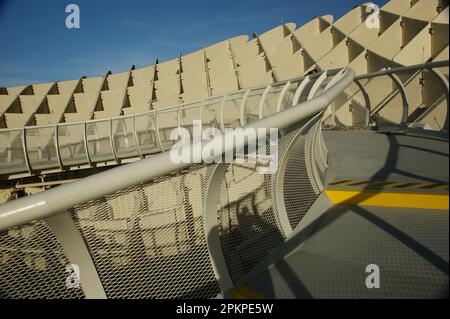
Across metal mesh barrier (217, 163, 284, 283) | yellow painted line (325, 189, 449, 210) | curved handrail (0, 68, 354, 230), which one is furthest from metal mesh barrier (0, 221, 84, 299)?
yellow painted line (325, 189, 449, 210)

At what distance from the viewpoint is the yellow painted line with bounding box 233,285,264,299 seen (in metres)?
2.01

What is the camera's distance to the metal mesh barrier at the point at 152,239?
1.69 m

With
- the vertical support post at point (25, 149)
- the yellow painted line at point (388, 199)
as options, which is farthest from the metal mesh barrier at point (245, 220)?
the vertical support post at point (25, 149)

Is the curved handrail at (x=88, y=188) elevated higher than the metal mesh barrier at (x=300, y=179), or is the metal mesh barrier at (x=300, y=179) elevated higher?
the curved handrail at (x=88, y=188)

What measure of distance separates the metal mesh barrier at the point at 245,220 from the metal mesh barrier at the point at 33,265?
1.18m

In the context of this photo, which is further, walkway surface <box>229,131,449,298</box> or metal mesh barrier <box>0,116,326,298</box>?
walkway surface <box>229,131,449,298</box>

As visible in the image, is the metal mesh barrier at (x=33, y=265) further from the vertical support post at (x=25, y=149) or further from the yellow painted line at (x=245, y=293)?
the vertical support post at (x=25, y=149)

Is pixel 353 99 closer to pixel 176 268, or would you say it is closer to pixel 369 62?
pixel 369 62

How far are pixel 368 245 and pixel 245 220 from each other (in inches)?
39.7

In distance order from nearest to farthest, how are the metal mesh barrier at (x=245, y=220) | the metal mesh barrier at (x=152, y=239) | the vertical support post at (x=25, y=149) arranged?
1. the metal mesh barrier at (x=152, y=239)
2. the metal mesh barrier at (x=245, y=220)
3. the vertical support post at (x=25, y=149)

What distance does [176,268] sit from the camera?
2.07 meters

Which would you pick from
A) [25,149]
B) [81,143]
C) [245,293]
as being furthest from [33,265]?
[81,143]

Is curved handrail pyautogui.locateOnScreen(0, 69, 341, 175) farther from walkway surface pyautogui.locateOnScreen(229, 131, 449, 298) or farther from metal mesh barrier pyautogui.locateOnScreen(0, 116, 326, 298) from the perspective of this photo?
metal mesh barrier pyautogui.locateOnScreen(0, 116, 326, 298)

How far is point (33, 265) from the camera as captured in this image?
5.55ft
